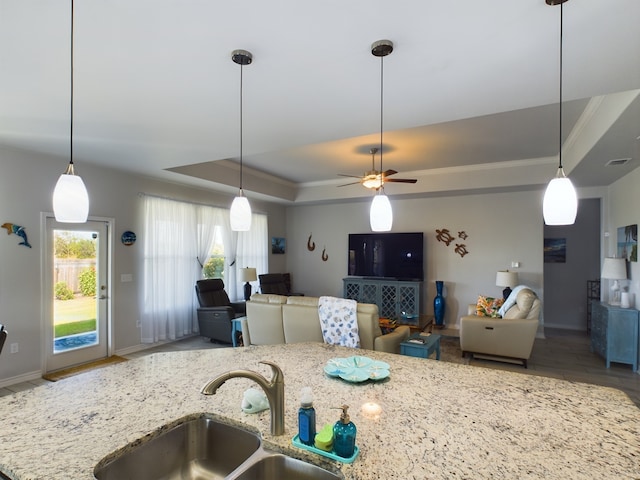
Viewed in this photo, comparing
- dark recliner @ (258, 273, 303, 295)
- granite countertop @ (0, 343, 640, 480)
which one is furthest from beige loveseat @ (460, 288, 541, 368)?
dark recliner @ (258, 273, 303, 295)

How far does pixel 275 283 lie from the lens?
7320 mm

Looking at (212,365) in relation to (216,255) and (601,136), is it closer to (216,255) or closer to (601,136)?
(601,136)

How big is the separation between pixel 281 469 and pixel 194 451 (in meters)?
0.42

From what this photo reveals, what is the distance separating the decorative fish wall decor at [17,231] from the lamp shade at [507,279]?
6.78 m

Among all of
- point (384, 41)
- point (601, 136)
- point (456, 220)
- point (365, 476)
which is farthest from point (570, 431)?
point (456, 220)

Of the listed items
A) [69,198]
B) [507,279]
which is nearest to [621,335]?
[507,279]

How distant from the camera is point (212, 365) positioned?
183 centimetres

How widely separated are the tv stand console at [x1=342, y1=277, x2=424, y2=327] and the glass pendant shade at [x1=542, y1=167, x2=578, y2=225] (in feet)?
15.5

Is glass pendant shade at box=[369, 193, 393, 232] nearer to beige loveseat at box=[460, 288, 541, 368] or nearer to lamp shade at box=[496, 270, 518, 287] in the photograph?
beige loveseat at box=[460, 288, 541, 368]

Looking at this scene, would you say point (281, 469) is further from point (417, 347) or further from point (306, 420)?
point (417, 347)

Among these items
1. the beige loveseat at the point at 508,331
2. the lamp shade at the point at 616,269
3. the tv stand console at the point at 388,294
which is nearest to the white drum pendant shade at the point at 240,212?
the beige loveseat at the point at 508,331

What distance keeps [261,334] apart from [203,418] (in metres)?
2.68

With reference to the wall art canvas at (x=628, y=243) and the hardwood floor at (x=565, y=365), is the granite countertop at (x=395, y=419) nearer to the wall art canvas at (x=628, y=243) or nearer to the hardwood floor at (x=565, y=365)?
the hardwood floor at (x=565, y=365)

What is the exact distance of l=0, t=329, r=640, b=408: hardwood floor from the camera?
378cm
